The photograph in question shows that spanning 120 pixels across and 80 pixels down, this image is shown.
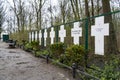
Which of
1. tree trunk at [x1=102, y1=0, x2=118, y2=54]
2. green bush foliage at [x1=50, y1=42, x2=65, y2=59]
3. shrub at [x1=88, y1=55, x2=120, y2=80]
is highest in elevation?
tree trunk at [x1=102, y1=0, x2=118, y2=54]

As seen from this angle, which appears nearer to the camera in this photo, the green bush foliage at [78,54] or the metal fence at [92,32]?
the metal fence at [92,32]

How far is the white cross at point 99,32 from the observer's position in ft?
24.5

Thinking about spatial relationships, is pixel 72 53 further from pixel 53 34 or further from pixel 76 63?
pixel 53 34

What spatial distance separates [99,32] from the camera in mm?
7805

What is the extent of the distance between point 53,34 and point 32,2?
2021 centimetres

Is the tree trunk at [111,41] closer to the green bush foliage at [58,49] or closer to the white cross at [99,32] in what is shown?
the white cross at [99,32]

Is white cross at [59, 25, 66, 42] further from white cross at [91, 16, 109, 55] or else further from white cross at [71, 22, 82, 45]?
white cross at [91, 16, 109, 55]

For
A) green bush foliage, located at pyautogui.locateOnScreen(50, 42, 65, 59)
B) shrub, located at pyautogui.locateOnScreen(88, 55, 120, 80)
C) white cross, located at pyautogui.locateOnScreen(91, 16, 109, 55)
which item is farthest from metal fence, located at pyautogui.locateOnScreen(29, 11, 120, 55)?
shrub, located at pyautogui.locateOnScreen(88, 55, 120, 80)

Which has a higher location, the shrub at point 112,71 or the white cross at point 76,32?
the white cross at point 76,32

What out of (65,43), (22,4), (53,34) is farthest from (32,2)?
(65,43)

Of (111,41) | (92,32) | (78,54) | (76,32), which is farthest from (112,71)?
(76,32)

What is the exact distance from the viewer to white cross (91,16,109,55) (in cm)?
747

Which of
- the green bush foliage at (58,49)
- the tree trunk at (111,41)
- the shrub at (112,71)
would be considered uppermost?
the tree trunk at (111,41)

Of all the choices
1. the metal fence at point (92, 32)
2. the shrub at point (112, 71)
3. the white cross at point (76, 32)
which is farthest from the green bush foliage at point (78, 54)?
the shrub at point (112, 71)
